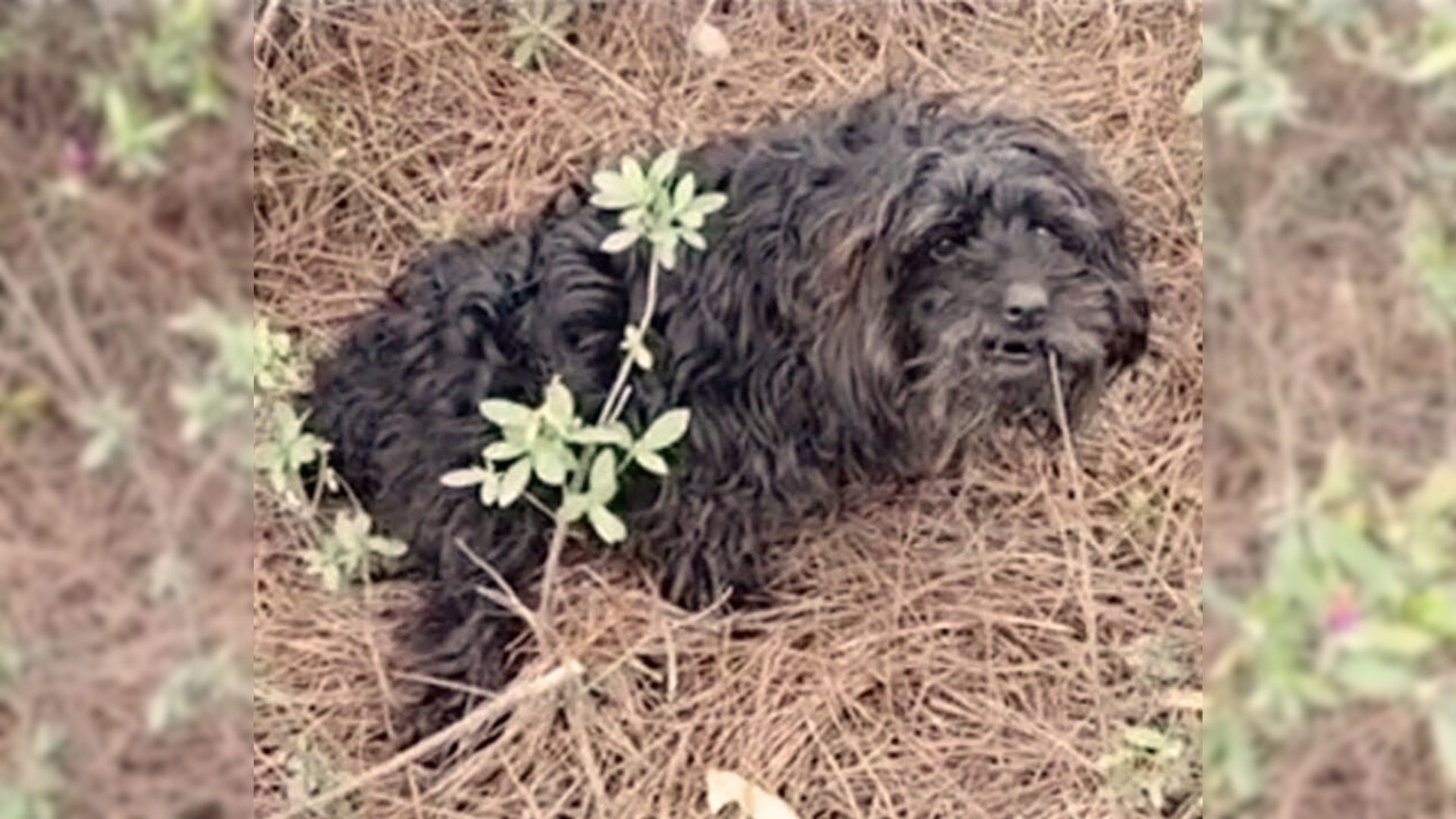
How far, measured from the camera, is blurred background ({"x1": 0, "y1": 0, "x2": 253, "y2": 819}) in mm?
2195

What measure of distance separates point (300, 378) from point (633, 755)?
2.55 ft

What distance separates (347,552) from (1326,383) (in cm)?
141

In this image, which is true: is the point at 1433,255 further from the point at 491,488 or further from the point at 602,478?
the point at 491,488

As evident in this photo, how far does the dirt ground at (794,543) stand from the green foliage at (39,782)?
312mm

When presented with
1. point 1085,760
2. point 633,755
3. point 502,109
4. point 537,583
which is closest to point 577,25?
point 502,109

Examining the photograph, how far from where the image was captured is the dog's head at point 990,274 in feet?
8.80

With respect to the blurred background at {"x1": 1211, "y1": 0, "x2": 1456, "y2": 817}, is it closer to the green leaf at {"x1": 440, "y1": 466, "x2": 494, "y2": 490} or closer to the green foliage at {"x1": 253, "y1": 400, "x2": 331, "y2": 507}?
the green leaf at {"x1": 440, "y1": 466, "x2": 494, "y2": 490}

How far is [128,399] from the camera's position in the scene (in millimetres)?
2207

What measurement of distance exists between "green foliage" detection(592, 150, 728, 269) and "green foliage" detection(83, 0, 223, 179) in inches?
22.8

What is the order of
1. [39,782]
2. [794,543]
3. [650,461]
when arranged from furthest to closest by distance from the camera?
[794,543] → [650,461] → [39,782]

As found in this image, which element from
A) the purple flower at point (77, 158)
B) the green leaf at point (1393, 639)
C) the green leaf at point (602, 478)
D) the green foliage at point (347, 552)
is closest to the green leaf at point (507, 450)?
the green leaf at point (602, 478)

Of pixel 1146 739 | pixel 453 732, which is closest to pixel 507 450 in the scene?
pixel 453 732

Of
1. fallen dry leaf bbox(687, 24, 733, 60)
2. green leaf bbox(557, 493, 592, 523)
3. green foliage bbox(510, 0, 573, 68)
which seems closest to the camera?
green leaf bbox(557, 493, 592, 523)

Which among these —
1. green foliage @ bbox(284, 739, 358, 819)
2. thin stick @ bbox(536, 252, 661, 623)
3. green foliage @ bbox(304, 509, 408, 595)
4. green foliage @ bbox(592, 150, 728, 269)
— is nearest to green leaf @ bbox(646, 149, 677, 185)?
green foliage @ bbox(592, 150, 728, 269)
